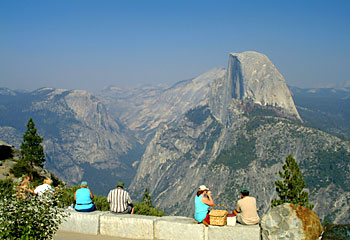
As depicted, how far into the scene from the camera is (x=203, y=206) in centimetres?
1638

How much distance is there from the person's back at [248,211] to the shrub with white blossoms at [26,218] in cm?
807

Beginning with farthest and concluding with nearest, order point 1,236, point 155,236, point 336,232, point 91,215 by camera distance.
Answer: point 91,215, point 155,236, point 336,232, point 1,236

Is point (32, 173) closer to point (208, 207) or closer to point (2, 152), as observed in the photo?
point (2, 152)

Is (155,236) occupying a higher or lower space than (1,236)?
lower

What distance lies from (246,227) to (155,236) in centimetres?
418

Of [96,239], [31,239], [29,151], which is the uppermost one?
[31,239]

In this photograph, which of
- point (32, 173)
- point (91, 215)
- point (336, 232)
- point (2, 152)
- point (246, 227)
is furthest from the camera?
point (2, 152)

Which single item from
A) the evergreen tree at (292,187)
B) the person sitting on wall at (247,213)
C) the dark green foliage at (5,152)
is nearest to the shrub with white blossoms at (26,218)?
the person sitting on wall at (247,213)

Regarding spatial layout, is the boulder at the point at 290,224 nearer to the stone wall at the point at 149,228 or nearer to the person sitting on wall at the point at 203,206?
the stone wall at the point at 149,228

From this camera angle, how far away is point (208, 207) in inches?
645

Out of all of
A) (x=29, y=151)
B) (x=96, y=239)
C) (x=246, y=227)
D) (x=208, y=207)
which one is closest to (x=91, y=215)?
(x=96, y=239)

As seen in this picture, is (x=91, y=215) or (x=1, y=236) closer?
(x=1, y=236)

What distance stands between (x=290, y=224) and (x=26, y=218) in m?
9.97

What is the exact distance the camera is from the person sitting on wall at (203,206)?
51.9 feet
